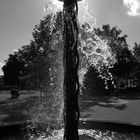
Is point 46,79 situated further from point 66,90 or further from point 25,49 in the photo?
point 66,90

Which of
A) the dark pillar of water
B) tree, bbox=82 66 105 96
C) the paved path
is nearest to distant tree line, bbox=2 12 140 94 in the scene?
tree, bbox=82 66 105 96

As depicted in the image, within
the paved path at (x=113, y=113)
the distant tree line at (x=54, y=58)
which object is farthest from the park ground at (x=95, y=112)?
the distant tree line at (x=54, y=58)

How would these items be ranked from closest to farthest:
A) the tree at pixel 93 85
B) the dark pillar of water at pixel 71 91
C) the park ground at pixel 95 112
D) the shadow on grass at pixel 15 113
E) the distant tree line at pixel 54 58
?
the dark pillar of water at pixel 71 91 → the park ground at pixel 95 112 → the shadow on grass at pixel 15 113 → the distant tree line at pixel 54 58 → the tree at pixel 93 85

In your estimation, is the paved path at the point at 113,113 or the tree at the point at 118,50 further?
the tree at the point at 118,50

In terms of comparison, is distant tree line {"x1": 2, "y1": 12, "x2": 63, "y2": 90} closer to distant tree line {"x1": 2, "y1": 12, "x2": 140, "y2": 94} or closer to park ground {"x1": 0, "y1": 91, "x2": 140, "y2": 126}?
distant tree line {"x1": 2, "y1": 12, "x2": 140, "y2": 94}

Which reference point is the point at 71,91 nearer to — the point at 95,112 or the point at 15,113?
the point at 15,113

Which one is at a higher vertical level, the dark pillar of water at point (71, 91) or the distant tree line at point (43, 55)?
the distant tree line at point (43, 55)

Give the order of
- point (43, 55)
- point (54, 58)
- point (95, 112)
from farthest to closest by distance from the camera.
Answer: point (43, 55)
point (54, 58)
point (95, 112)

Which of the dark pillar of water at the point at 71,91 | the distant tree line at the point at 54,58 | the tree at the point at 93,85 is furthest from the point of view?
the tree at the point at 93,85

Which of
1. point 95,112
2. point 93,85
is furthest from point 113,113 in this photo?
point 93,85

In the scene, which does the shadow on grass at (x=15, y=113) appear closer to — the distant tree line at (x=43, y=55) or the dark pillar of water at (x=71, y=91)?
the distant tree line at (x=43, y=55)

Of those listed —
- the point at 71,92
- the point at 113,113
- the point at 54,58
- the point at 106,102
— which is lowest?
the point at 113,113

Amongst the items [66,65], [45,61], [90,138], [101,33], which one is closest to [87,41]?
[45,61]

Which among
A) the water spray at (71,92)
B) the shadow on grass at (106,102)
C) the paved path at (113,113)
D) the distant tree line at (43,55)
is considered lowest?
the paved path at (113,113)
